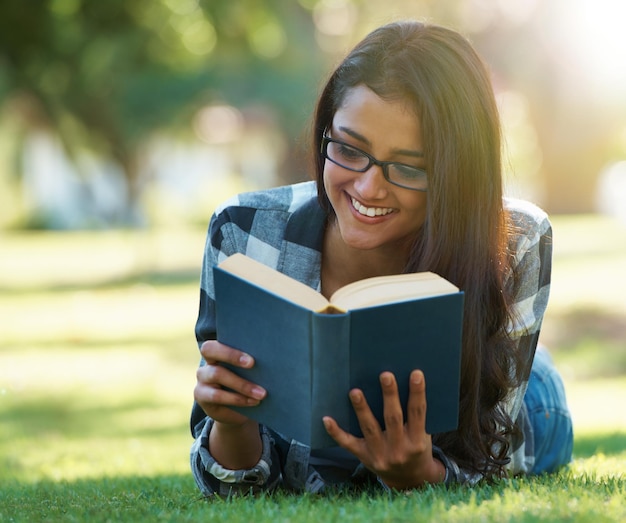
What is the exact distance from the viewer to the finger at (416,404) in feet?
8.48

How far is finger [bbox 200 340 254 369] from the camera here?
2654mm

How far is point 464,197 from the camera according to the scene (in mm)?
3105

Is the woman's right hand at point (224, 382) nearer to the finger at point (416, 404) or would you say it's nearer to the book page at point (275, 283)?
the book page at point (275, 283)

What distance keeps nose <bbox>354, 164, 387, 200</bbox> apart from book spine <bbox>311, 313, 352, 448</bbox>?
682 mm

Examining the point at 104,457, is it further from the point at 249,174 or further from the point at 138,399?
the point at 249,174

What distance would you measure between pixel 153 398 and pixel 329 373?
23.0ft

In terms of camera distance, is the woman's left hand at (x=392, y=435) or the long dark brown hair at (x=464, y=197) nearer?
the woman's left hand at (x=392, y=435)

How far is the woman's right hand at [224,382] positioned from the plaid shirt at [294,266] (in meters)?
0.51

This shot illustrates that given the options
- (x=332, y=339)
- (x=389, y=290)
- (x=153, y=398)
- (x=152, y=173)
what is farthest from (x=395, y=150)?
(x=152, y=173)

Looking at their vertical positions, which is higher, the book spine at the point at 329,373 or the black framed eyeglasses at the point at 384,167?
the black framed eyeglasses at the point at 384,167

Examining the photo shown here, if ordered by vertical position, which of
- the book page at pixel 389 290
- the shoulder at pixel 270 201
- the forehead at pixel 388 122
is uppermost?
the forehead at pixel 388 122

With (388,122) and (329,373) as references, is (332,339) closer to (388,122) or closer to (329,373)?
(329,373)

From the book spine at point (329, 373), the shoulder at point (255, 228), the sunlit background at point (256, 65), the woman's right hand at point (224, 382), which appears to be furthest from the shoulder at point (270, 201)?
the sunlit background at point (256, 65)

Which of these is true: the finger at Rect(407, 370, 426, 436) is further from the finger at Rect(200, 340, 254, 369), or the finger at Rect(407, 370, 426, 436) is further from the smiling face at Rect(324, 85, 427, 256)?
the smiling face at Rect(324, 85, 427, 256)
